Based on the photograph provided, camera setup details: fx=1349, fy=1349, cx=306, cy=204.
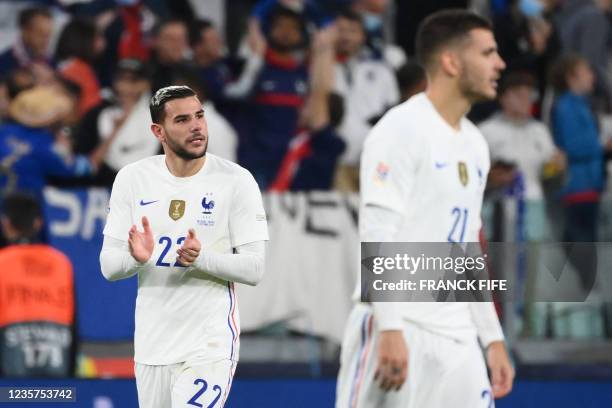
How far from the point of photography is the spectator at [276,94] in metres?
10.3

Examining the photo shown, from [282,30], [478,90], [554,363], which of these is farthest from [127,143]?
[478,90]

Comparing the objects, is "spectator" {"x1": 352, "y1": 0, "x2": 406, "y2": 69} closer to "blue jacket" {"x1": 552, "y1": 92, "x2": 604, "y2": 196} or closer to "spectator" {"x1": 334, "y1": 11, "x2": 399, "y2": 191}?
"spectator" {"x1": 334, "y1": 11, "x2": 399, "y2": 191}

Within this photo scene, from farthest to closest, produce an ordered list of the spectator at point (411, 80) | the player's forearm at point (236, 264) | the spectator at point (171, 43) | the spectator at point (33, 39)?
the spectator at point (33, 39) < the spectator at point (171, 43) < the spectator at point (411, 80) < the player's forearm at point (236, 264)

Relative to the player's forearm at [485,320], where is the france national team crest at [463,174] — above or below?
above

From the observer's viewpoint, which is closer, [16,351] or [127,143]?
[16,351]

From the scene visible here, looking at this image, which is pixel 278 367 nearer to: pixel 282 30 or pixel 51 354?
pixel 51 354

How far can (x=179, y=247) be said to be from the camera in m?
5.30

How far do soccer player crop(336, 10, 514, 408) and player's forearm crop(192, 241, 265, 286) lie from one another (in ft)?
1.84

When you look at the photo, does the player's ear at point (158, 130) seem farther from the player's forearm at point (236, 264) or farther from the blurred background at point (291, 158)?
the blurred background at point (291, 158)

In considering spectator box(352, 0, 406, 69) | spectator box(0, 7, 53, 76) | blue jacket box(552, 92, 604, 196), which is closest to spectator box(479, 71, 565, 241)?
blue jacket box(552, 92, 604, 196)

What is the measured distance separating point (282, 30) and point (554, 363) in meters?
3.52

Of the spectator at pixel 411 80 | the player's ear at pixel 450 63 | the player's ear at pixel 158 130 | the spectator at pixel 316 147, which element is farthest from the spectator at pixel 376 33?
the player's ear at pixel 158 130

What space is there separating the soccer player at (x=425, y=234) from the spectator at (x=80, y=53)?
531cm

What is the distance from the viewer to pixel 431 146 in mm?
5848
